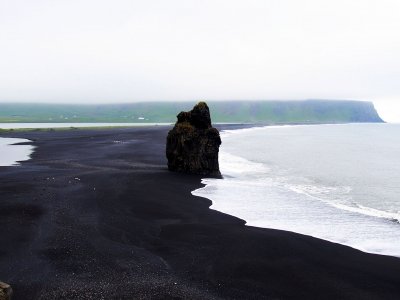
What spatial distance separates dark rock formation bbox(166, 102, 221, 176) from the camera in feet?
144

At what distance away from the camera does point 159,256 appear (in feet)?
63.2

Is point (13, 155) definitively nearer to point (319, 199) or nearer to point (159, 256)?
point (319, 199)

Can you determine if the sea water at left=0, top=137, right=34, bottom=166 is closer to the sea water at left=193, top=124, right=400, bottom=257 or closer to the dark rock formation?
the dark rock formation

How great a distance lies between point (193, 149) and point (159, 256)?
25260 mm

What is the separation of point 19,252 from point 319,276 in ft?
44.9

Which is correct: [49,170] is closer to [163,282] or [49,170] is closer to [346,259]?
[163,282]

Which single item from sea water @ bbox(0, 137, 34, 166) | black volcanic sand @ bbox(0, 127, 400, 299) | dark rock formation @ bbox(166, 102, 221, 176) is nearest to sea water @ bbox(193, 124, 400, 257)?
black volcanic sand @ bbox(0, 127, 400, 299)

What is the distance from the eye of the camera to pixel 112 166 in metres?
48.5

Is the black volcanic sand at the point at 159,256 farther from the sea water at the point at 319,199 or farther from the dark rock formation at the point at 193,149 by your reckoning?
the dark rock formation at the point at 193,149

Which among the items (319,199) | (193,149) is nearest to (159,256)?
(319,199)

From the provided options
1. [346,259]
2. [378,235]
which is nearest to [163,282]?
[346,259]

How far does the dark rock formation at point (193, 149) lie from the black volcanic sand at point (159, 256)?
41.5ft

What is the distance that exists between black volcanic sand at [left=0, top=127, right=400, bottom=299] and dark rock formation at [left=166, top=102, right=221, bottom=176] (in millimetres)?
12634

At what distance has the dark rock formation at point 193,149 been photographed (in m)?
43.8
